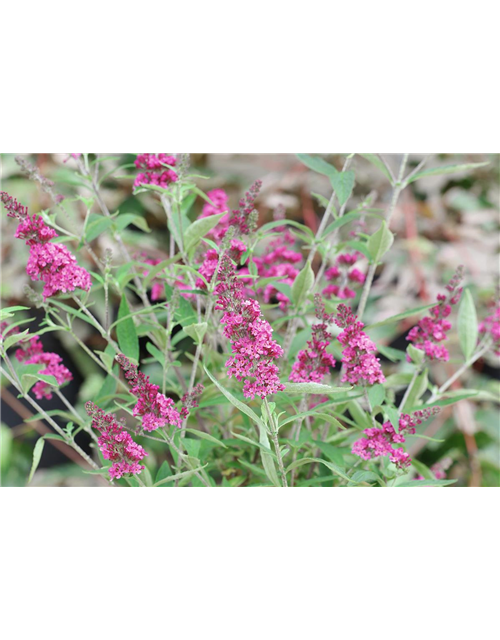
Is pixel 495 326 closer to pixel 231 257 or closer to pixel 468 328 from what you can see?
pixel 468 328

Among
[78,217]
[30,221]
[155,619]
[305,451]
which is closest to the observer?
[155,619]

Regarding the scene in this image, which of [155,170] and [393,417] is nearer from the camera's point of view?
[393,417]

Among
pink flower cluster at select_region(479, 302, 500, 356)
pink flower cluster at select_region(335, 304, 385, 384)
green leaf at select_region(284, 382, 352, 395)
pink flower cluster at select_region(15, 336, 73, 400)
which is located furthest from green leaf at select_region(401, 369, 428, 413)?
pink flower cluster at select_region(15, 336, 73, 400)

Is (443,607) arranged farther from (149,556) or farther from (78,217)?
(78,217)

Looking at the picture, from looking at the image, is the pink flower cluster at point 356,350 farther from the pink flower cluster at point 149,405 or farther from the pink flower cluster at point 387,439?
the pink flower cluster at point 149,405

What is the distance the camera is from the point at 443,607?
1.51 feet

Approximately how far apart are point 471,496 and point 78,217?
1.58 metres

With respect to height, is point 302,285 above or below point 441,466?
above

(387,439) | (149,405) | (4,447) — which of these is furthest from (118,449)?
(4,447)

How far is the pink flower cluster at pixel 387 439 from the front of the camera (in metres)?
0.57

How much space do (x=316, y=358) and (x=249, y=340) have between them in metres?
0.15

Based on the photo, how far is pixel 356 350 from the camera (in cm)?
57

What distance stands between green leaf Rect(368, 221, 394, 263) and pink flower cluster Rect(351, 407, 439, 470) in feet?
0.69
